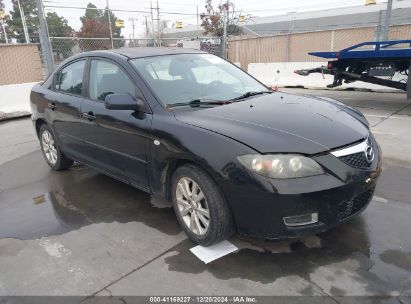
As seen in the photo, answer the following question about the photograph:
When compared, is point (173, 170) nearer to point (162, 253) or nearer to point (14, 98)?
point (162, 253)

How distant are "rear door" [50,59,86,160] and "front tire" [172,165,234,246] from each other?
5.95 ft

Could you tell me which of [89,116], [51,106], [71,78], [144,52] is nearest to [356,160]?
[144,52]

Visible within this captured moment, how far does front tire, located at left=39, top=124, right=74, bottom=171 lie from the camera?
533 centimetres

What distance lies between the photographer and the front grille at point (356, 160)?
114 inches

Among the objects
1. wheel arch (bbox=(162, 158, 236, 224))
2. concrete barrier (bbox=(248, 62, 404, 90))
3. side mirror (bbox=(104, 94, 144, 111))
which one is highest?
side mirror (bbox=(104, 94, 144, 111))

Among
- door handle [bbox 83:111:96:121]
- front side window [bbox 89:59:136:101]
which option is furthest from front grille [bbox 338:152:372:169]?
door handle [bbox 83:111:96:121]

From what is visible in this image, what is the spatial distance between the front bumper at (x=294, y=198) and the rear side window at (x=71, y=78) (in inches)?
104

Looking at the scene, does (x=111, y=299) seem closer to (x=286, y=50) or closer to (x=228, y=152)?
(x=228, y=152)

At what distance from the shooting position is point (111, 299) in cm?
272

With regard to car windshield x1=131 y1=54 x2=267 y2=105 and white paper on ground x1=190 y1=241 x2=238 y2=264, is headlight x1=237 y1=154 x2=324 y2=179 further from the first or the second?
car windshield x1=131 y1=54 x2=267 y2=105

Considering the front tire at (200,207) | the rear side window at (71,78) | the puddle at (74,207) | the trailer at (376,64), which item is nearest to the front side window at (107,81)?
the rear side window at (71,78)

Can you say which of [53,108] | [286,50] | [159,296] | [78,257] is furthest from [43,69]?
[159,296]

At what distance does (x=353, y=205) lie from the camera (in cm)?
298

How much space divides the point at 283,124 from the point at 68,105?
9.17ft
